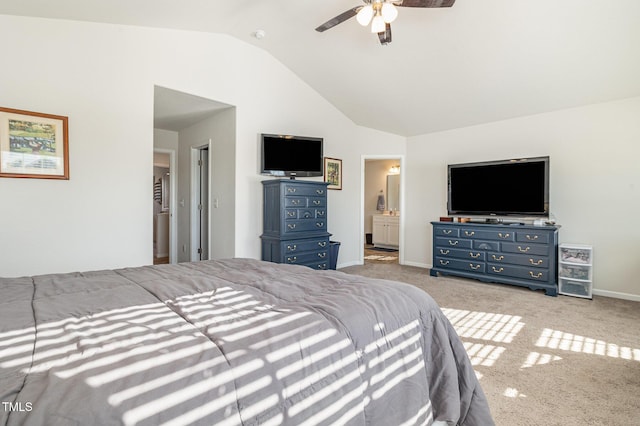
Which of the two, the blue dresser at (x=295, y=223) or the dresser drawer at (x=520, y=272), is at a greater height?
the blue dresser at (x=295, y=223)

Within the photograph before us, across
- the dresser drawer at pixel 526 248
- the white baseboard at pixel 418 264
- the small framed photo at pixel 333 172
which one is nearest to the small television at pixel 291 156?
the small framed photo at pixel 333 172

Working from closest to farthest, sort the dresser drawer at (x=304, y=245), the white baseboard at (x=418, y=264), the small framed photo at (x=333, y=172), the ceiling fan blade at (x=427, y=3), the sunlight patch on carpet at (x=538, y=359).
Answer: the sunlight patch on carpet at (x=538, y=359), the ceiling fan blade at (x=427, y=3), the dresser drawer at (x=304, y=245), the small framed photo at (x=333, y=172), the white baseboard at (x=418, y=264)

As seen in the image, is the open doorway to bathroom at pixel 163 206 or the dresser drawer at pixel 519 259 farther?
the open doorway to bathroom at pixel 163 206

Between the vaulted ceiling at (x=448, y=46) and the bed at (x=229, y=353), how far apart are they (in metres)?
2.86

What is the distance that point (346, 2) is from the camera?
3277 millimetres

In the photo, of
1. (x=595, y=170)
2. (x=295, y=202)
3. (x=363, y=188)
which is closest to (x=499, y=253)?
(x=595, y=170)

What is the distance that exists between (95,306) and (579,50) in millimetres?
4383

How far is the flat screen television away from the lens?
419 centimetres

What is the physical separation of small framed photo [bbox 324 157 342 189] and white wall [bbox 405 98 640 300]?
217cm

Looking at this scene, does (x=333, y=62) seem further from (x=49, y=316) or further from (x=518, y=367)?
(x=49, y=316)

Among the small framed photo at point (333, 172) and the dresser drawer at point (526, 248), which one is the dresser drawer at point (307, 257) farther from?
the dresser drawer at point (526, 248)

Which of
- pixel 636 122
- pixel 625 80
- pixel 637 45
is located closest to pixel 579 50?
pixel 637 45

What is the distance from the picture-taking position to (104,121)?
10.5ft

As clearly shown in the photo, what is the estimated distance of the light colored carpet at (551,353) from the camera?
1.75m
